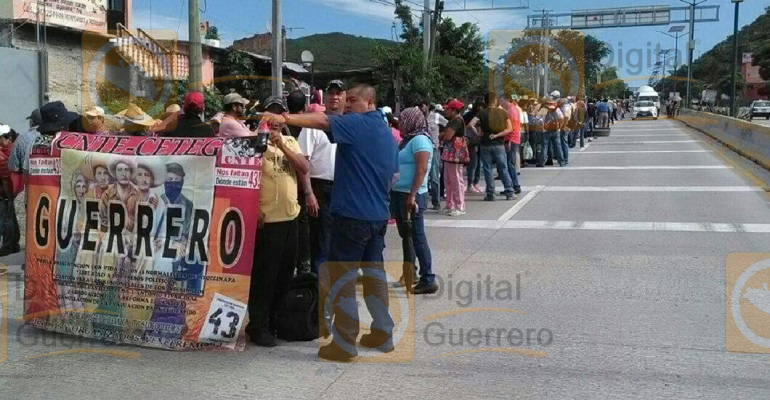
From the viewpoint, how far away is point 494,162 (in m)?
12.5

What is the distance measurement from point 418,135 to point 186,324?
9.52 feet

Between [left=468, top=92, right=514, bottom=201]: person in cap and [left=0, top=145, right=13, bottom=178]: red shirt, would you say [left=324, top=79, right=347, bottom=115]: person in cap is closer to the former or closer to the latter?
[left=0, top=145, right=13, bottom=178]: red shirt

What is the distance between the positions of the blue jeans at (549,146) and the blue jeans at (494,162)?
5.44 meters

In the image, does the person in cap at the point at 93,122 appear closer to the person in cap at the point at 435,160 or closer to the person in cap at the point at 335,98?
the person in cap at the point at 335,98

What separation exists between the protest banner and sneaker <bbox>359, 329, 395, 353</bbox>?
2.95 ft

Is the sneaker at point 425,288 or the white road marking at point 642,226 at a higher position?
the white road marking at point 642,226

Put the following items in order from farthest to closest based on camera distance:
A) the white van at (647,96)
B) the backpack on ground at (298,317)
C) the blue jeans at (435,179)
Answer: the white van at (647,96) → the blue jeans at (435,179) → the backpack on ground at (298,317)

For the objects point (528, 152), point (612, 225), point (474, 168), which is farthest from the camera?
point (528, 152)

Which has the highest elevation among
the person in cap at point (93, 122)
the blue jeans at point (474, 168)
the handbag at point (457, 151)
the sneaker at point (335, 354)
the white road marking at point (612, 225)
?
the person in cap at point (93, 122)

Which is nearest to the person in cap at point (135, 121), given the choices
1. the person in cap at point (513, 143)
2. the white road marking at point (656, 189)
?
the person in cap at point (513, 143)

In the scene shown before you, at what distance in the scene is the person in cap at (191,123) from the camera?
6.83m

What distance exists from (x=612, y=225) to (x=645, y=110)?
49490 millimetres

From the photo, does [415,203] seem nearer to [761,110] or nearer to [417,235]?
[417,235]

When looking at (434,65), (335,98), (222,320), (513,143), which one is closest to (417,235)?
(335,98)
